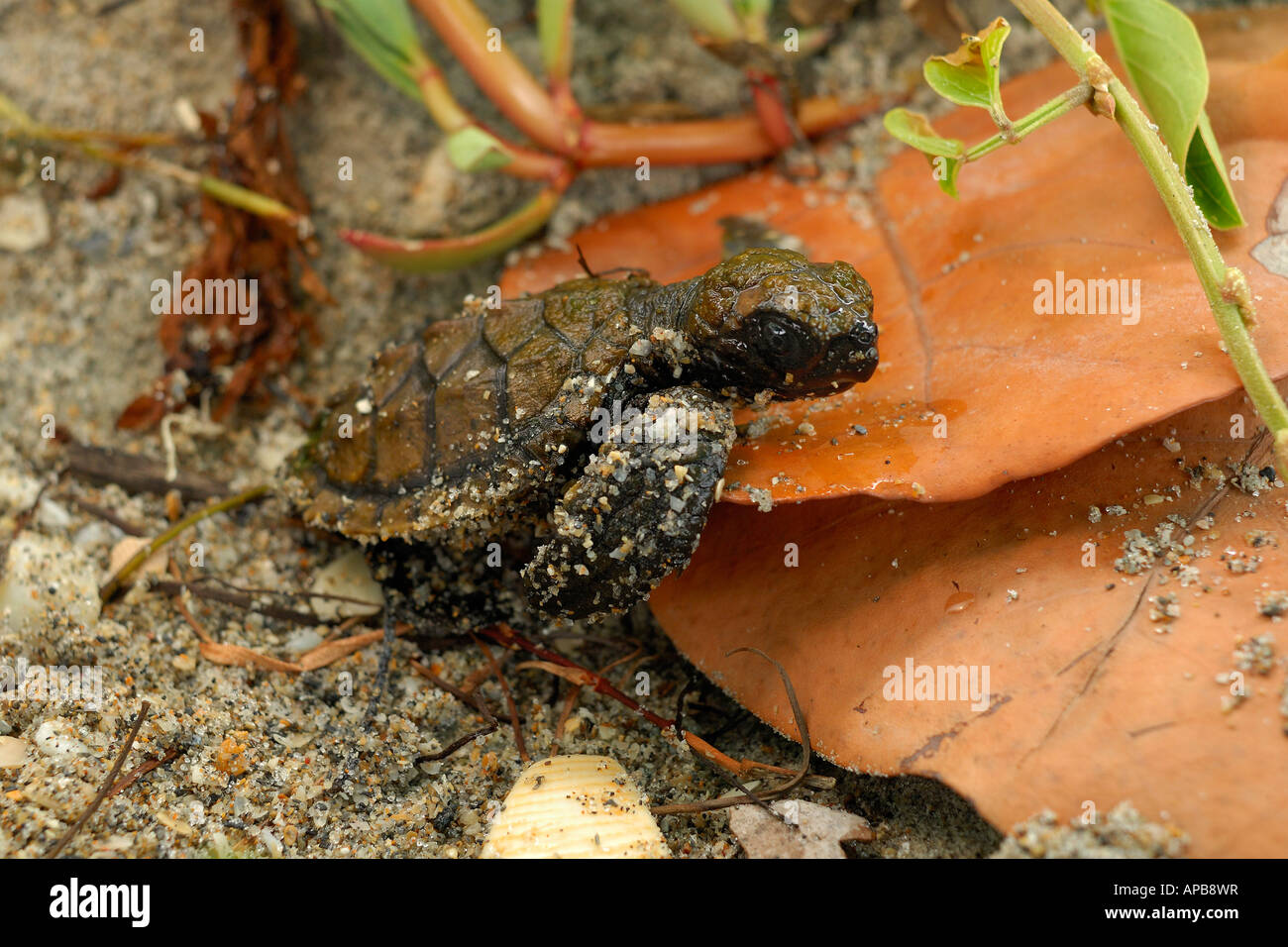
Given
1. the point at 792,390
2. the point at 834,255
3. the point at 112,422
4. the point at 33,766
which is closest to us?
the point at 33,766

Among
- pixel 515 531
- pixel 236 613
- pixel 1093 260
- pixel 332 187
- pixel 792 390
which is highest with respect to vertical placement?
pixel 332 187

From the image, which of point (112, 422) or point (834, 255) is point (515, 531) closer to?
point (834, 255)

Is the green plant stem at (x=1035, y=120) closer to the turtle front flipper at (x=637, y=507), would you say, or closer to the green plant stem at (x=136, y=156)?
the turtle front flipper at (x=637, y=507)

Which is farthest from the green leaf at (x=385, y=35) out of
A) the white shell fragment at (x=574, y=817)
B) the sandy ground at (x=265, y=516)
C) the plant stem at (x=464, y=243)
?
the white shell fragment at (x=574, y=817)

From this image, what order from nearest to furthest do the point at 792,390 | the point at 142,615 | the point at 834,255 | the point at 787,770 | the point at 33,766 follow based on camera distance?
1. the point at 33,766
2. the point at 787,770
3. the point at 792,390
4. the point at 142,615
5. the point at 834,255

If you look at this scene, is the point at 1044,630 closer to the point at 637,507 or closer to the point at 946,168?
the point at 637,507

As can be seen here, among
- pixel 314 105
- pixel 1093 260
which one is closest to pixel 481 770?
pixel 1093 260

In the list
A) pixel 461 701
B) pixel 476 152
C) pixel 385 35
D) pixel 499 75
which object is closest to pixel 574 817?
pixel 461 701
